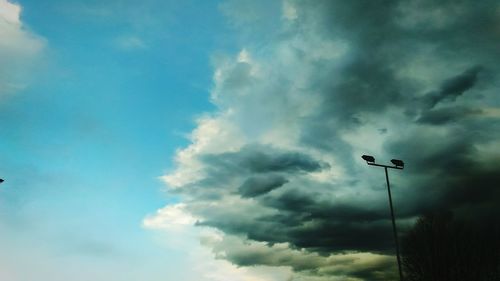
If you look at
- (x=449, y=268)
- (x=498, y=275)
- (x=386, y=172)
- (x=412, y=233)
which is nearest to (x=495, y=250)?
(x=498, y=275)

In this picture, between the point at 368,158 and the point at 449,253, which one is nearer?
the point at 368,158

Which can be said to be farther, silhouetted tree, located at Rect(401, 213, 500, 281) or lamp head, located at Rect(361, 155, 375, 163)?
silhouetted tree, located at Rect(401, 213, 500, 281)

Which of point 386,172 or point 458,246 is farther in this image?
point 458,246

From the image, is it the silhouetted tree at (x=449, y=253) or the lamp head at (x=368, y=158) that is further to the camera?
the silhouetted tree at (x=449, y=253)

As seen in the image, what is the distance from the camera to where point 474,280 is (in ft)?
159

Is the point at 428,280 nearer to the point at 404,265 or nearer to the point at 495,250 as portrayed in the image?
the point at 404,265

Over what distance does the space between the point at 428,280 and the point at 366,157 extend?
28.4m

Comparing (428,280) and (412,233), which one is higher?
(412,233)

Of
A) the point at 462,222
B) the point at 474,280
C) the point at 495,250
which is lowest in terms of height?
the point at 474,280

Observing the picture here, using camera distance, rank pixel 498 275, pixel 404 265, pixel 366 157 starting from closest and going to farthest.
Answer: pixel 366 157 < pixel 498 275 < pixel 404 265

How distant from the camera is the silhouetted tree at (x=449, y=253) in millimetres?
48750

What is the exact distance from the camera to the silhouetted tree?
160 ft

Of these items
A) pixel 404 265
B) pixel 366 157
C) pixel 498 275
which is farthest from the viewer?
pixel 404 265

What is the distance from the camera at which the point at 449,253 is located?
164 feet
